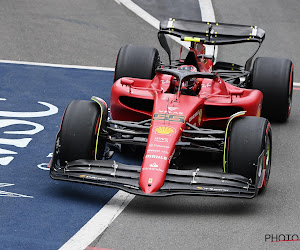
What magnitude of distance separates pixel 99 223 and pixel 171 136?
57.9 inches

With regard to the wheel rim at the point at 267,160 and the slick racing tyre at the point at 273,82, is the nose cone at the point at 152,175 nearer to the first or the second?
the wheel rim at the point at 267,160

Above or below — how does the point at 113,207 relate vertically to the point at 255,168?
below

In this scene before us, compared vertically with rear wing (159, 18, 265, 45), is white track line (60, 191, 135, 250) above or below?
below

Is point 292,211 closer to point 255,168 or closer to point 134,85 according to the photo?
point 255,168

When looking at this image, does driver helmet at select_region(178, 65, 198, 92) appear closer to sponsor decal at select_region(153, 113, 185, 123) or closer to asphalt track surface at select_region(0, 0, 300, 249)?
sponsor decal at select_region(153, 113, 185, 123)

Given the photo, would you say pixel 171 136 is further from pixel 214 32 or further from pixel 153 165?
pixel 214 32

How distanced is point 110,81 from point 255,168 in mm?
6091

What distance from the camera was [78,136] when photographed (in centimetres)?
878

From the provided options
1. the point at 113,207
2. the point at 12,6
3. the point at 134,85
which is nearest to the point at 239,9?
the point at 12,6

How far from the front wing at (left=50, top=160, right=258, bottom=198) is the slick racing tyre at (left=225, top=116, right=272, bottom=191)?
16 centimetres

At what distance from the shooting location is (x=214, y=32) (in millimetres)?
12133

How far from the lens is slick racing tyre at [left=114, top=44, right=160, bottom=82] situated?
11781mm

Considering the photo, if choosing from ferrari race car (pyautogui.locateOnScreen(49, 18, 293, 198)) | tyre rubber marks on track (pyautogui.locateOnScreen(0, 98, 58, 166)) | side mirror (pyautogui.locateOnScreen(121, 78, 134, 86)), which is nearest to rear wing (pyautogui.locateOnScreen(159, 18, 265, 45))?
ferrari race car (pyautogui.locateOnScreen(49, 18, 293, 198))

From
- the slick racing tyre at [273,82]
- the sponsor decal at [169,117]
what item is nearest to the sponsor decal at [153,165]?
the sponsor decal at [169,117]
